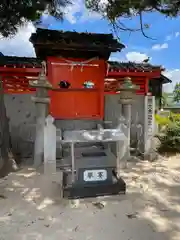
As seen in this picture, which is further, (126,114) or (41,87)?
(126,114)

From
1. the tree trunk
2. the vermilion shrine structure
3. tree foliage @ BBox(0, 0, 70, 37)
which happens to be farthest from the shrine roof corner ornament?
the tree trunk

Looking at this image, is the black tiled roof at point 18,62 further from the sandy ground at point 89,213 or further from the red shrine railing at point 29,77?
Result: the sandy ground at point 89,213

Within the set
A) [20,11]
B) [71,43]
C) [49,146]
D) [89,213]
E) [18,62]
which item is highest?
[20,11]

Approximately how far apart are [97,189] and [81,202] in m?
0.38

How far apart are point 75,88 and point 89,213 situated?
4045 mm

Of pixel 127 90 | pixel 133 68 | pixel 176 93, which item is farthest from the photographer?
pixel 176 93

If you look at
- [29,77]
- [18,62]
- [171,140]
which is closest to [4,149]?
[29,77]

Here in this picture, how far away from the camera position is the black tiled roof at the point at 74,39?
5812 millimetres

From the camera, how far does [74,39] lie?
602 cm

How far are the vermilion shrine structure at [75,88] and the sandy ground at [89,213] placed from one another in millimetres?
1480

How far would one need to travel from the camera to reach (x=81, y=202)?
411cm

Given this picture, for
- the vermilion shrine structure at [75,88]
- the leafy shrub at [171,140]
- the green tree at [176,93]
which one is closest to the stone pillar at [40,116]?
the vermilion shrine structure at [75,88]

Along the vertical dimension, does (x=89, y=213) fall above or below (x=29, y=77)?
below

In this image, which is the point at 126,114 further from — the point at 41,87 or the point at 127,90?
the point at 41,87
